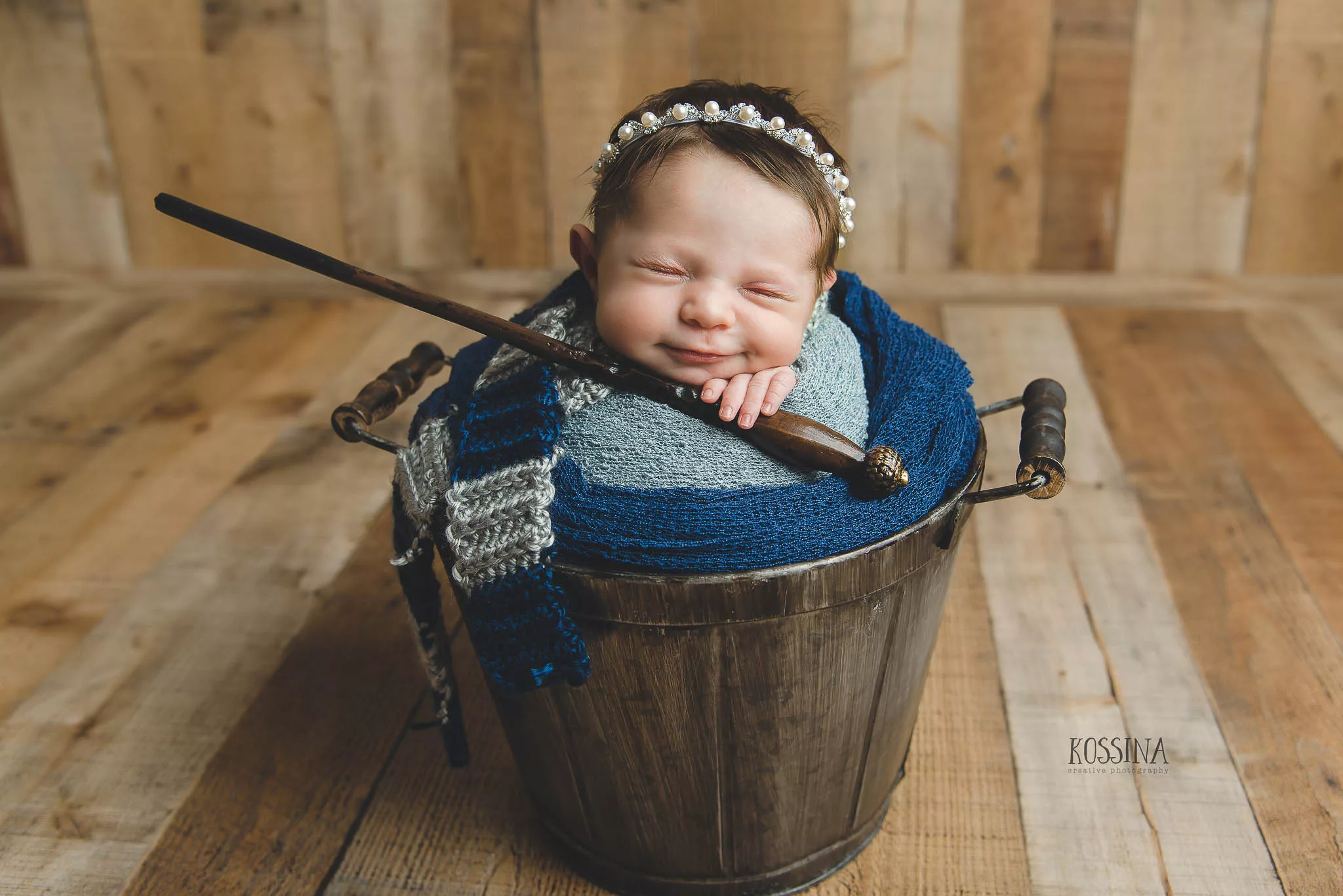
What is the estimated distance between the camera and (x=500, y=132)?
2.14 meters

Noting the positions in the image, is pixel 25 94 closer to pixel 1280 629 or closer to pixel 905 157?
pixel 905 157

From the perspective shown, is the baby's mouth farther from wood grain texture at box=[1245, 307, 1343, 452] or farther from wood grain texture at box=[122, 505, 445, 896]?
wood grain texture at box=[1245, 307, 1343, 452]

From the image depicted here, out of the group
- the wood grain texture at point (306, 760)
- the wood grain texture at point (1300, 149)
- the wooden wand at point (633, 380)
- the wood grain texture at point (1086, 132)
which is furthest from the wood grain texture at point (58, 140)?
the wood grain texture at point (1300, 149)

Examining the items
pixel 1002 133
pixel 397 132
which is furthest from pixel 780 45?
pixel 397 132

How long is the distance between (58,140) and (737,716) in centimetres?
195

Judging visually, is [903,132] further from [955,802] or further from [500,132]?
[955,802]

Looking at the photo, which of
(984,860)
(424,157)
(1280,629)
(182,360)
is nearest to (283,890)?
(984,860)

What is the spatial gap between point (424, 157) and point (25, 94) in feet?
2.41

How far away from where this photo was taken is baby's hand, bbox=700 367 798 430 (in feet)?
2.81

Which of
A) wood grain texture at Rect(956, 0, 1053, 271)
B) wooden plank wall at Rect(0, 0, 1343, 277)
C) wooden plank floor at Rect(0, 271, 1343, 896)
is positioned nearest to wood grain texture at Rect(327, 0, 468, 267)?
wooden plank wall at Rect(0, 0, 1343, 277)

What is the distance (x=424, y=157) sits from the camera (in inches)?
85.8

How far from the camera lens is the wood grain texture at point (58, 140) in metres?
2.15

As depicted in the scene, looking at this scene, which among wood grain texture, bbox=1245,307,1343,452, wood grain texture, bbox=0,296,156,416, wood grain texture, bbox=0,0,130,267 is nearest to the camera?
wood grain texture, bbox=1245,307,1343,452

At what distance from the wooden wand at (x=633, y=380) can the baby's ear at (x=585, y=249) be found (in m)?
0.12
